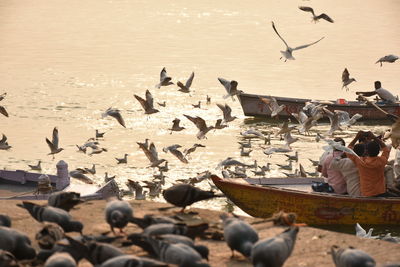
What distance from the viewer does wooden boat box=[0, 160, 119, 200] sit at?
17000 millimetres

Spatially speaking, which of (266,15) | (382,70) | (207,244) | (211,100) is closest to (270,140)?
(211,100)

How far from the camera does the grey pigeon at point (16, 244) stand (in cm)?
971

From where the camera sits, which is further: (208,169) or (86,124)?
(86,124)

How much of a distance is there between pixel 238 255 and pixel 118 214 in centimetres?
115

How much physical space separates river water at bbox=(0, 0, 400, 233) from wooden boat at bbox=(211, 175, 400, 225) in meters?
2.04

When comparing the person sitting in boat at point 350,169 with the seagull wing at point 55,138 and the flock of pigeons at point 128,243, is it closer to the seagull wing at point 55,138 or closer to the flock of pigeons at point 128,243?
the flock of pigeons at point 128,243

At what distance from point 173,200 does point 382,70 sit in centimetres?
2617

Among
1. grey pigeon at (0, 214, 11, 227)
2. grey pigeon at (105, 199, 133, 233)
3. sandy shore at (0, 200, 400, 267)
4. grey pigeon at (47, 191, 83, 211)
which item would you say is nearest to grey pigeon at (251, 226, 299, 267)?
sandy shore at (0, 200, 400, 267)

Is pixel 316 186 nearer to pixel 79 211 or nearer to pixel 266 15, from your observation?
pixel 79 211

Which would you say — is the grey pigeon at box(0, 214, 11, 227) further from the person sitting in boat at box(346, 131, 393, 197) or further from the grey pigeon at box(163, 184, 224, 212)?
the person sitting in boat at box(346, 131, 393, 197)

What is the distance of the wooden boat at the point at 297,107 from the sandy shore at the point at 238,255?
14.5 meters

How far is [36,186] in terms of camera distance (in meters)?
18.8

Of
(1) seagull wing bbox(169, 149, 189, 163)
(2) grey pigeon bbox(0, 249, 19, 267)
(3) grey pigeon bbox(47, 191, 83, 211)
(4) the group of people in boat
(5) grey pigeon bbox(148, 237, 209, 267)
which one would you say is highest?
(3) grey pigeon bbox(47, 191, 83, 211)

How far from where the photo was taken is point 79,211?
11.6m
